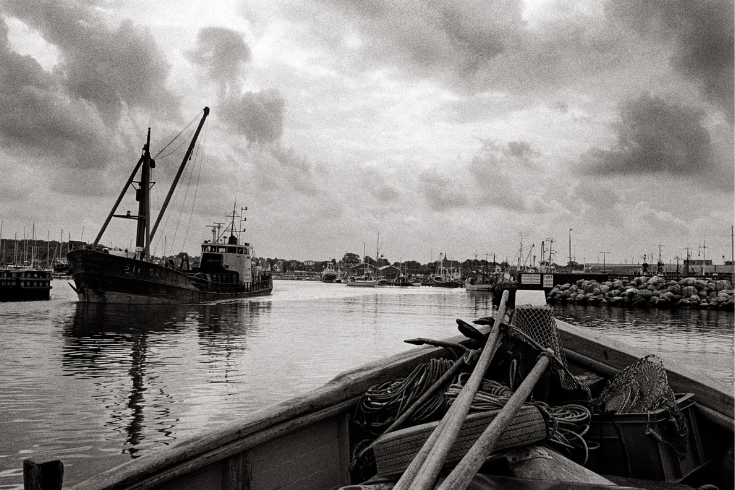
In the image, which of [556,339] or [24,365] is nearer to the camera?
[556,339]

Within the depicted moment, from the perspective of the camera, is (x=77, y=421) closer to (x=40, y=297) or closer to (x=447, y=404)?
(x=447, y=404)

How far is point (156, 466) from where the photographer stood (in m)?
3.01

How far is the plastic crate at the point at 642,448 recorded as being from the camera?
398 cm

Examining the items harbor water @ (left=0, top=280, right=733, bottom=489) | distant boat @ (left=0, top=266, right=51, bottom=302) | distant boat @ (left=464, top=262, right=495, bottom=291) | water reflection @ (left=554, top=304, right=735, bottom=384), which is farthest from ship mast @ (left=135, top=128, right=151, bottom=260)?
distant boat @ (left=464, top=262, right=495, bottom=291)

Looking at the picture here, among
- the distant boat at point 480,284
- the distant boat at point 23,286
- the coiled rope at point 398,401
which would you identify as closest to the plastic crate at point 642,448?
the coiled rope at point 398,401

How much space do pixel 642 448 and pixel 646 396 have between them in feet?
1.28

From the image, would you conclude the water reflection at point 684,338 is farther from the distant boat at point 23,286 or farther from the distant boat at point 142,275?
the distant boat at point 23,286

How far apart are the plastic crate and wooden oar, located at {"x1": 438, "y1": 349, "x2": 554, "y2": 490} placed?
2.17ft

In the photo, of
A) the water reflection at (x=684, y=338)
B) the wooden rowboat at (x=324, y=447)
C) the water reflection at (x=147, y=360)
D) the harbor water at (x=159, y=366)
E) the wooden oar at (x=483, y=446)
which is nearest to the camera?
the wooden oar at (x=483, y=446)

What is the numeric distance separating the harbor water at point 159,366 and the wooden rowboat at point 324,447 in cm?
62

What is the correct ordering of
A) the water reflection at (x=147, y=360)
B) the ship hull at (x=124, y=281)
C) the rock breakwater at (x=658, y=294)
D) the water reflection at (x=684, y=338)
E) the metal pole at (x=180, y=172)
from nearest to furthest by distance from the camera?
1. the water reflection at (x=147, y=360)
2. the water reflection at (x=684, y=338)
3. the ship hull at (x=124, y=281)
4. the metal pole at (x=180, y=172)
5. the rock breakwater at (x=658, y=294)

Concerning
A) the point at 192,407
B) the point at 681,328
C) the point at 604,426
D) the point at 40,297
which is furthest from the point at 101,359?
the point at 40,297

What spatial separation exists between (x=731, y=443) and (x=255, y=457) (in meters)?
3.36

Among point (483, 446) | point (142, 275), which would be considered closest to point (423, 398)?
point (483, 446)
